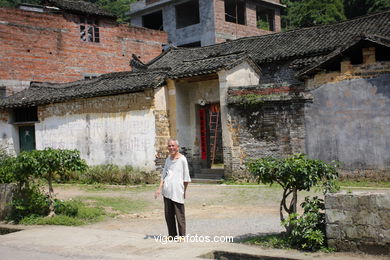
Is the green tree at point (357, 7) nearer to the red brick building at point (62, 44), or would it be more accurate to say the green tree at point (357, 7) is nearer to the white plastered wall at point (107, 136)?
the red brick building at point (62, 44)

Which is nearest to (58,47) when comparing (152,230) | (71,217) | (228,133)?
(228,133)

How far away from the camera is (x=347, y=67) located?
12609 millimetres

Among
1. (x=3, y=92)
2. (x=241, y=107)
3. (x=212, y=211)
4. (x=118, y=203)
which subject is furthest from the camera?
(x=3, y=92)

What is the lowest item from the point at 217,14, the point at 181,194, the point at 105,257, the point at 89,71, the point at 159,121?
the point at 105,257

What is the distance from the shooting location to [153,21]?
35.5 meters

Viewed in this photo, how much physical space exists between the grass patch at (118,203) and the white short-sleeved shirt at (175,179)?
11.3 ft

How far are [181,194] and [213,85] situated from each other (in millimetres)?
9466

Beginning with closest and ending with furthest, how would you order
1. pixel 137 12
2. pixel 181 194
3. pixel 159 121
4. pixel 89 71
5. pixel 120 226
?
1. pixel 181 194
2. pixel 120 226
3. pixel 159 121
4. pixel 89 71
5. pixel 137 12

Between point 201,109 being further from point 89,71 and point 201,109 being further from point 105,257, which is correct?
point 89,71

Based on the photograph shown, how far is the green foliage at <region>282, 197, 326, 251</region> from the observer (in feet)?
18.2

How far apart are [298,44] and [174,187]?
14.0 meters

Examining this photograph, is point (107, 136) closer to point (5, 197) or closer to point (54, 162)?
point (5, 197)

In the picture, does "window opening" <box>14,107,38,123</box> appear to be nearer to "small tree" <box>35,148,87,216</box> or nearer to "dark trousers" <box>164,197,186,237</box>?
"small tree" <box>35,148,87,216</box>

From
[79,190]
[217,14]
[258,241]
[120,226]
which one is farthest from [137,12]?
[258,241]
